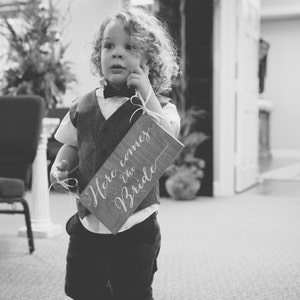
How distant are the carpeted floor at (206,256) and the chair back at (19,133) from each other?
1.36 feet

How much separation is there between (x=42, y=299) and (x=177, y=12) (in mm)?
2869

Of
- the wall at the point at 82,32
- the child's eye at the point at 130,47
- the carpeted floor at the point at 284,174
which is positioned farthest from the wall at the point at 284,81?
the child's eye at the point at 130,47

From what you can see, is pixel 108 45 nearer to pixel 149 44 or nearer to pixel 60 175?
pixel 149 44

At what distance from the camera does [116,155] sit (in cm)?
91

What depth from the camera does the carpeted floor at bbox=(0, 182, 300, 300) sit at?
168 centimetres

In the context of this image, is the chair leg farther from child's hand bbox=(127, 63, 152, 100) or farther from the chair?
child's hand bbox=(127, 63, 152, 100)

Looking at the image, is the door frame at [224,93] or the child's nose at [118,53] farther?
the door frame at [224,93]

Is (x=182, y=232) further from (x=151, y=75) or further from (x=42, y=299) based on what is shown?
(x=151, y=75)

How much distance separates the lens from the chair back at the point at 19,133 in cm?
198

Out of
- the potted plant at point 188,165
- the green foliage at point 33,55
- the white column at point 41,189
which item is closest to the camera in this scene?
the white column at point 41,189

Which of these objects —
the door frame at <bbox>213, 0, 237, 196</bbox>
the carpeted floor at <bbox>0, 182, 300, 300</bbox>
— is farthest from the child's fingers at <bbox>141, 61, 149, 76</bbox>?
the door frame at <bbox>213, 0, 237, 196</bbox>

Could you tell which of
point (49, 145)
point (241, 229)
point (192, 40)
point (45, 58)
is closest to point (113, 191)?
point (241, 229)

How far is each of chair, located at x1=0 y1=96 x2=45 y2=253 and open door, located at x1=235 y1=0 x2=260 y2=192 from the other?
2456 mm

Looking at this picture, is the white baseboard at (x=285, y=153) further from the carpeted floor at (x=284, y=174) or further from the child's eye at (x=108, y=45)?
the child's eye at (x=108, y=45)
